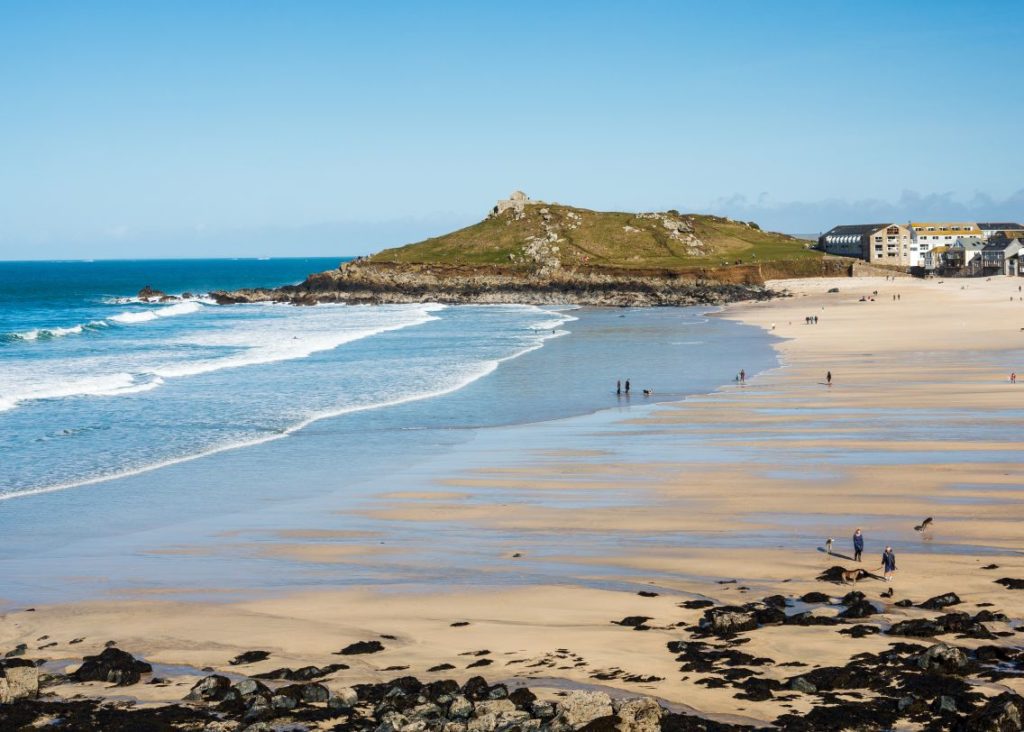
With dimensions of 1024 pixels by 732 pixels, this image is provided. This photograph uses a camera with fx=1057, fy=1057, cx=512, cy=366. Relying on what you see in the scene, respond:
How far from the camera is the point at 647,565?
1947 cm

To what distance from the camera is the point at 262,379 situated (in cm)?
5044

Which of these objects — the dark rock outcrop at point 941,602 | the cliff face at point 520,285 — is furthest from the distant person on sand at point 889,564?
the cliff face at point 520,285

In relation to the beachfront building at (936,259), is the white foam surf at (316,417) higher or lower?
lower

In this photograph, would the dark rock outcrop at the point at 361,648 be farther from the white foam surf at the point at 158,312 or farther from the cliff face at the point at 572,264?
the cliff face at the point at 572,264

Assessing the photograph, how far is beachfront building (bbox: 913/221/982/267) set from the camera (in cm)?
14812

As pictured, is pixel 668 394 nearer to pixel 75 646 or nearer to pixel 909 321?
pixel 75 646

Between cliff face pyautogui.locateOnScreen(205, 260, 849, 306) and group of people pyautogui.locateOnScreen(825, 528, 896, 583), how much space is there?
91945mm

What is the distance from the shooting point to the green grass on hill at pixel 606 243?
465 ft

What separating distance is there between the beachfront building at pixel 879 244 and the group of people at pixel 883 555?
13021 centimetres

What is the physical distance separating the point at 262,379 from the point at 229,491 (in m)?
24.2

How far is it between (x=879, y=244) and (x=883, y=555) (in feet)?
436

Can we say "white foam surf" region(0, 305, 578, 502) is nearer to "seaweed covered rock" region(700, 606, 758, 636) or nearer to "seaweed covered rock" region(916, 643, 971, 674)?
"seaweed covered rock" region(700, 606, 758, 636)

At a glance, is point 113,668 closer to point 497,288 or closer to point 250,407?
point 250,407

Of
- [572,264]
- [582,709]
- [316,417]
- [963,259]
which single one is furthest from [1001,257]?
[582,709]
